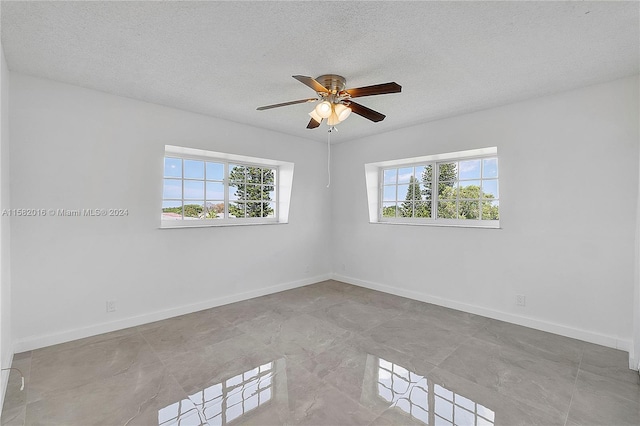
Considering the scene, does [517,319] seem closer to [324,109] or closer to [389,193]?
[389,193]

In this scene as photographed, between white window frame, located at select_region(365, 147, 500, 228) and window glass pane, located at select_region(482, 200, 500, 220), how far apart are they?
0.07 m

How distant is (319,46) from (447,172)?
2747mm

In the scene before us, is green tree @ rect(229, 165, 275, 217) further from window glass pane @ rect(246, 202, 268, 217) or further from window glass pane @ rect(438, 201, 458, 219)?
window glass pane @ rect(438, 201, 458, 219)

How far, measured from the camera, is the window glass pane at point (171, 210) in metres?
3.60

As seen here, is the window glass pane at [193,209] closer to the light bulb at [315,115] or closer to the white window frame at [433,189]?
the light bulb at [315,115]

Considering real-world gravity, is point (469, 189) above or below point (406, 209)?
above

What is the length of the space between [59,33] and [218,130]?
1871 millimetres

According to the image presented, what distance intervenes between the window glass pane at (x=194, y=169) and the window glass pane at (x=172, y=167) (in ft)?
0.24

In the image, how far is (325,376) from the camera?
224 cm

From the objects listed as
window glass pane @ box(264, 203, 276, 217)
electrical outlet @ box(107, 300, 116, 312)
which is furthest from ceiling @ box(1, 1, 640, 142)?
electrical outlet @ box(107, 300, 116, 312)

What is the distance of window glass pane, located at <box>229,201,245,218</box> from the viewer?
4.20m

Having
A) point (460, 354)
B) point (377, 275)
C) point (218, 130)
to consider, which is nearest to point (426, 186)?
point (377, 275)

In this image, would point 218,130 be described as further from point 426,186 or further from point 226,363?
point 426,186

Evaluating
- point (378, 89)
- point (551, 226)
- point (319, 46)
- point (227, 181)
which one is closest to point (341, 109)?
point (378, 89)
